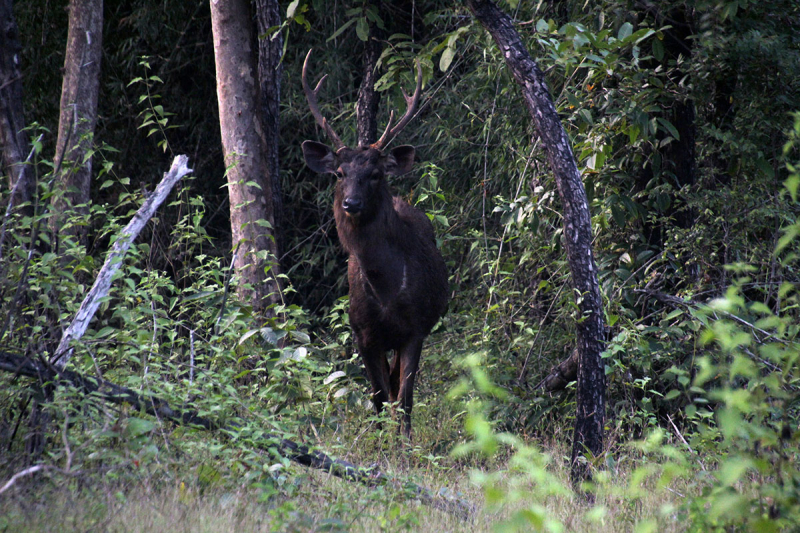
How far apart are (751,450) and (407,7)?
27.1ft

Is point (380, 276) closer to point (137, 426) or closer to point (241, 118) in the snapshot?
point (241, 118)

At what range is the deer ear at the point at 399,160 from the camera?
6.41 meters

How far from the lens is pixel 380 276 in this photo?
605cm

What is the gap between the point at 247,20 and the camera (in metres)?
6.66

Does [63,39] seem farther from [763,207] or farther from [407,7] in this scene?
[763,207]

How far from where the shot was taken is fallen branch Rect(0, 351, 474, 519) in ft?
11.8

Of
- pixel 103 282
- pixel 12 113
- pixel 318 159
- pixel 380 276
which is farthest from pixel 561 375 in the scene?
pixel 12 113

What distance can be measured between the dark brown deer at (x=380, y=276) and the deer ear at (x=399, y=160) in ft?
0.27

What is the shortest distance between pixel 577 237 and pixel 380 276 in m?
2.08

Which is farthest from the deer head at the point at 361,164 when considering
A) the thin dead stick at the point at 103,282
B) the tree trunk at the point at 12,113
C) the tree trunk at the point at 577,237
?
the tree trunk at the point at 12,113

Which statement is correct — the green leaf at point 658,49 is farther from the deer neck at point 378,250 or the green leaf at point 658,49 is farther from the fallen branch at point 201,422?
the fallen branch at point 201,422

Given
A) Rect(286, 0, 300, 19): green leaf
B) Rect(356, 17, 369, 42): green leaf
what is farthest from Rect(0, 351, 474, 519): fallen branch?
Rect(356, 17, 369, 42): green leaf

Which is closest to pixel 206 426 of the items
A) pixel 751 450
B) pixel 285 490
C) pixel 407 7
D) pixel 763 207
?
pixel 285 490

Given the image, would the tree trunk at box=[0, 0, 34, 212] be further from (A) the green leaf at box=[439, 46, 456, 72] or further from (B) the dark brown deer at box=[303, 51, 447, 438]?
(A) the green leaf at box=[439, 46, 456, 72]
